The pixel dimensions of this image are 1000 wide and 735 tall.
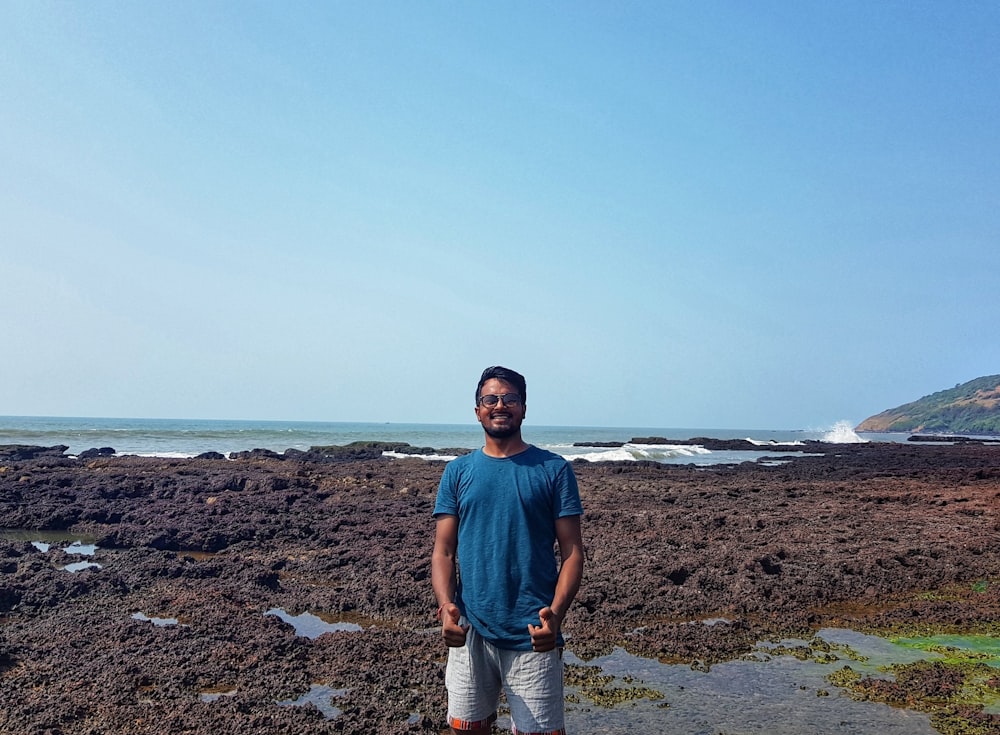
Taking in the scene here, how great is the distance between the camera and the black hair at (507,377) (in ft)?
11.1

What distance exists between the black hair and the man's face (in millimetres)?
20

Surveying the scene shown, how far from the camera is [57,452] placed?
3134 cm

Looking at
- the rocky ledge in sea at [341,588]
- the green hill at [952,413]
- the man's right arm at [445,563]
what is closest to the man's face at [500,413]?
the man's right arm at [445,563]

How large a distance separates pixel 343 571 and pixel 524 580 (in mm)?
6948

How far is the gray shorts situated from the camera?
3.01 m

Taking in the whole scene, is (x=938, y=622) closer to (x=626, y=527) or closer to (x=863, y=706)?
(x=863, y=706)

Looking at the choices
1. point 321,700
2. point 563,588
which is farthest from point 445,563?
point 321,700

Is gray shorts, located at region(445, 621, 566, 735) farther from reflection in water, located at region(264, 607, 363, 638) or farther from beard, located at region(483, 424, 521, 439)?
reflection in water, located at region(264, 607, 363, 638)

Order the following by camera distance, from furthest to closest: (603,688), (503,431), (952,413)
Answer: (952,413), (603,688), (503,431)

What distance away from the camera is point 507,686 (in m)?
3.07

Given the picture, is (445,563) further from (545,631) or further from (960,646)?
(960,646)

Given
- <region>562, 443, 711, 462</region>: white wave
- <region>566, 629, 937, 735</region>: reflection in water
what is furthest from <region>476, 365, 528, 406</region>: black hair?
<region>562, 443, 711, 462</region>: white wave

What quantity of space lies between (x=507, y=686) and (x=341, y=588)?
5.94 meters

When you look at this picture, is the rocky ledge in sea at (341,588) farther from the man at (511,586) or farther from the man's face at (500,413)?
the man's face at (500,413)
